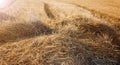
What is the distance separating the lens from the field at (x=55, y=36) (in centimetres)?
326

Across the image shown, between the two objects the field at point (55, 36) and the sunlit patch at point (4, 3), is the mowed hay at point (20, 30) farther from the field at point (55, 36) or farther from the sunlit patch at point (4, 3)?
the sunlit patch at point (4, 3)

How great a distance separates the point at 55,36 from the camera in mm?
3729

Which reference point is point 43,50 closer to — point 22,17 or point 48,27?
point 48,27

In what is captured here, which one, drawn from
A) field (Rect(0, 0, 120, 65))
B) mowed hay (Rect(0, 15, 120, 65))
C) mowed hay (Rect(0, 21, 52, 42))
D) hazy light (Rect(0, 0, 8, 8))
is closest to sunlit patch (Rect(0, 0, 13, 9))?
hazy light (Rect(0, 0, 8, 8))

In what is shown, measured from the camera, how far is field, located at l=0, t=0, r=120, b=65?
3264 mm

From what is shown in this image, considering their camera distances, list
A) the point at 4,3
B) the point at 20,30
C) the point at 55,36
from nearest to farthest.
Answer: the point at 55,36, the point at 20,30, the point at 4,3

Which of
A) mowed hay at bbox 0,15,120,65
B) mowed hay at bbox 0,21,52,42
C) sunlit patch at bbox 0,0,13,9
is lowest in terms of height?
mowed hay at bbox 0,15,120,65

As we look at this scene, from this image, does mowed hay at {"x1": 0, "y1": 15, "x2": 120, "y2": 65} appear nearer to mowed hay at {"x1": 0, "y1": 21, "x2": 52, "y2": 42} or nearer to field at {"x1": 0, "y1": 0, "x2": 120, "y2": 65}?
field at {"x1": 0, "y1": 0, "x2": 120, "y2": 65}

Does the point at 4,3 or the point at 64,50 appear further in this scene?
the point at 4,3

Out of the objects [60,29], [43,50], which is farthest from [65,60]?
[60,29]

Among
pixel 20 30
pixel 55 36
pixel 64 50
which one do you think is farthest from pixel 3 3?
pixel 64 50

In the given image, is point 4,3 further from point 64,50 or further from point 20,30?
point 64,50

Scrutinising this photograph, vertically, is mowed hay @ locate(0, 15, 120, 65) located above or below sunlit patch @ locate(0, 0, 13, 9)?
below

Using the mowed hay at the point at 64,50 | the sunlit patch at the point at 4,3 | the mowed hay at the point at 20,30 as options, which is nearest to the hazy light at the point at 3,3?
the sunlit patch at the point at 4,3
